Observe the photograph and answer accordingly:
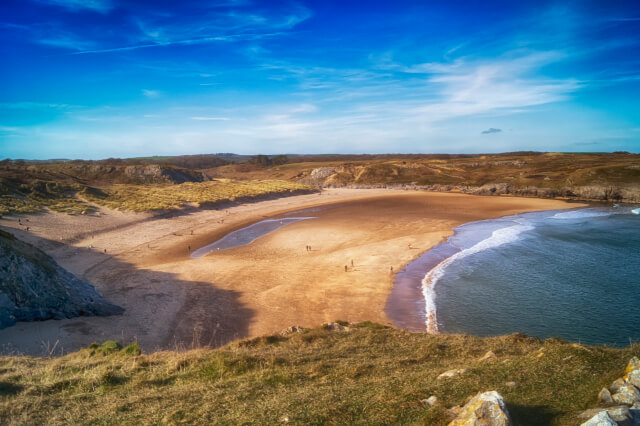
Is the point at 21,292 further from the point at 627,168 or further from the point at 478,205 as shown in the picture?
the point at 627,168

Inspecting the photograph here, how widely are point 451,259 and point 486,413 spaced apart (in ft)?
77.0

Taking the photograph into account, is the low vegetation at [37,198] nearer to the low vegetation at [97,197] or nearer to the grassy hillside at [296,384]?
the low vegetation at [97,197]

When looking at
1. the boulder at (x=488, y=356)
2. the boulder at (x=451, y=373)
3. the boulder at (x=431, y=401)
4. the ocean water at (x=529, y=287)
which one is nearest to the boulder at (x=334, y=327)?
the ocean water at (x=529, y=287)

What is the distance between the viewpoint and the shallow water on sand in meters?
30.6

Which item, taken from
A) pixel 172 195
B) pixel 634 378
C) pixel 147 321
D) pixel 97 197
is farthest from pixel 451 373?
pixel 172 195

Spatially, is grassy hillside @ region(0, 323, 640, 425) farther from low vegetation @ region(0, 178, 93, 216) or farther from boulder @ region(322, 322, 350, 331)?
low vegetation @ region(0, 178, 93, 216)

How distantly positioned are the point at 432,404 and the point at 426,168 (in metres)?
95.6

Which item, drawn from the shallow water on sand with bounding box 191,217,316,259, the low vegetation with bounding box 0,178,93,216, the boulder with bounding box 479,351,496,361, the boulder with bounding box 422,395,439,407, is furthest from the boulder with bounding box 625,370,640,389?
the low vegetation with bounding box 0,178,93,216

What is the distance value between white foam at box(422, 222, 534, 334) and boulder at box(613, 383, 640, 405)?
10492mm

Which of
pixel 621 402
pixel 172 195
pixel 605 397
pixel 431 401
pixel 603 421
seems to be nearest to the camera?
pixel 603 421

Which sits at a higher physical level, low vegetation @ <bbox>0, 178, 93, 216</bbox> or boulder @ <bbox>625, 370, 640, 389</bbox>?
low vegetation @ <bbox>0, 178, 93, 216</bbox>

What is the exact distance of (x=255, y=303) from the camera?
63.0 feet

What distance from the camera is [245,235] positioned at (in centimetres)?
3641

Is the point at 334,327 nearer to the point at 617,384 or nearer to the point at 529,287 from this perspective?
the point at 617,384
